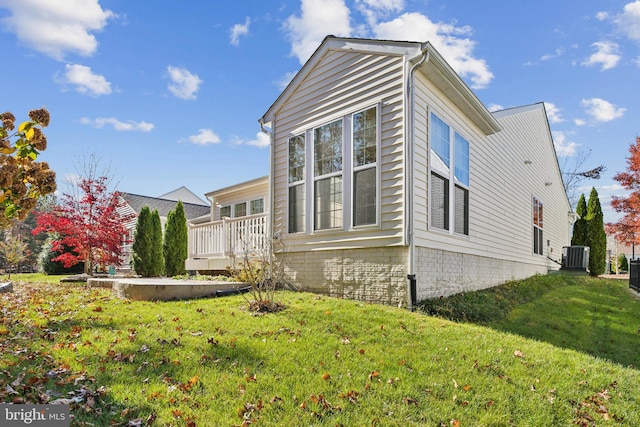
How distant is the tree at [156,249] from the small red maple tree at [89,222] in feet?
3.54

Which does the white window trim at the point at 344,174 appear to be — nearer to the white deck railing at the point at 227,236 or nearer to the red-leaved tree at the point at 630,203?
the white deck railing at the point at 227,236

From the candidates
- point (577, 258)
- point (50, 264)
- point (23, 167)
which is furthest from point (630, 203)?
point (50, 264)

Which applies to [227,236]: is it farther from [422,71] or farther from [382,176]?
[422,71]

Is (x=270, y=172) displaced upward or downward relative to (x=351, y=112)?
downward

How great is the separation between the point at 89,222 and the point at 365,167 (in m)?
10.2

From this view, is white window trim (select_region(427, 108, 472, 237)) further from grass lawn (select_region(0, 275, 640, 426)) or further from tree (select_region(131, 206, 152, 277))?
tree (select_region(131, 206, 152, 277))

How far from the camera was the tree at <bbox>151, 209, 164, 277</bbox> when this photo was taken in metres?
14.2

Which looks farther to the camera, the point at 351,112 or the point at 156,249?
the point at 156,249

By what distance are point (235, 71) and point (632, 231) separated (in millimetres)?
17926

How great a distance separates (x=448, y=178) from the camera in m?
7.79

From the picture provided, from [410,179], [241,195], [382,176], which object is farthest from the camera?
[241,195]

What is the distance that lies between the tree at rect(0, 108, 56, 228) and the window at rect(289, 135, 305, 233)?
507cm

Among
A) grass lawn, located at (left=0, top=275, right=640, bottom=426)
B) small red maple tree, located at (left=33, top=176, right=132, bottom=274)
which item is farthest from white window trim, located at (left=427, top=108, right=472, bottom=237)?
small red maple tree, located at (left=33, top=176, right=132, bottom=274)

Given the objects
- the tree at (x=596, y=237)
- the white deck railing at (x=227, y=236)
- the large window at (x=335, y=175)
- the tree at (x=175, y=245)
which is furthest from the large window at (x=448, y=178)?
the tree at (x=596, y=237)
